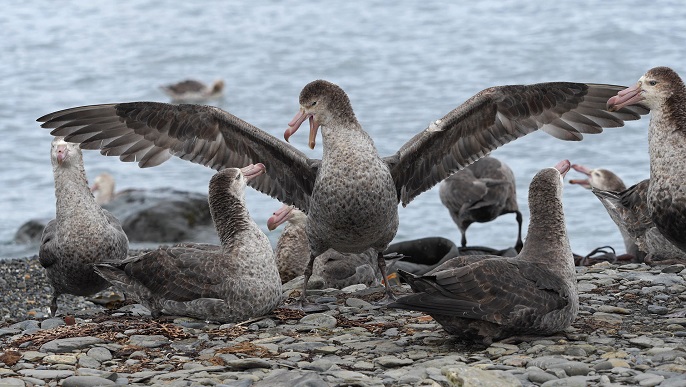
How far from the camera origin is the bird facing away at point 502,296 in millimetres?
6496

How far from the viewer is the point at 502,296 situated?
6547 mm

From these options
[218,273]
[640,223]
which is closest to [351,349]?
[218,273]

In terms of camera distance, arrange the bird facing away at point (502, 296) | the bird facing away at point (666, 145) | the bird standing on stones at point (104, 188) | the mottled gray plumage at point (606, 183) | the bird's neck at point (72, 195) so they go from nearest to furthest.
→ the bird facing away at point (502, 296) → the bird facing away at point (666, 145) → the bird's neck at point (72, 195) → the mottled gray plumage at point (606, 183) → the bird standing on stones at point (104, 188)

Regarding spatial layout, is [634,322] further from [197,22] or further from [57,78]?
[197,22]

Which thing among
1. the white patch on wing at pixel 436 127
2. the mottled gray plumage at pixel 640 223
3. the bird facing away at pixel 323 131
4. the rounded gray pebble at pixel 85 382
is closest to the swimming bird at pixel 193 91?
the mottled gray plumage at pixel 640 223

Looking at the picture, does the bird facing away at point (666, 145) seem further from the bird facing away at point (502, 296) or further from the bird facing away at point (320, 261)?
the bird facing away at point (320, 261)

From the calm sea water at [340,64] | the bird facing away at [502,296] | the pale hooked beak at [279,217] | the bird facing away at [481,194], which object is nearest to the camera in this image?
the bird facing away at [502,296]

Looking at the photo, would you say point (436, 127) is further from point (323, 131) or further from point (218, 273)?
point (218, 273)

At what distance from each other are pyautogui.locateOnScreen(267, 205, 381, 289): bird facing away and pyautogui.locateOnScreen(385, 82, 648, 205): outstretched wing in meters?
1.03

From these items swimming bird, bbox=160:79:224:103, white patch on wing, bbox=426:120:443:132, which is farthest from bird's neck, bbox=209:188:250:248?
swimming bird, bbox=160:79:224:103

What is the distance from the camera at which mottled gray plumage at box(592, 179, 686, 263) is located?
32.0ft

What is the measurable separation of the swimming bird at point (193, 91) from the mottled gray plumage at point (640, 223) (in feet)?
51.2

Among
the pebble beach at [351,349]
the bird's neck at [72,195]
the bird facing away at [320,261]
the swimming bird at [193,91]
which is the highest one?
the swimming bird at [193,91]

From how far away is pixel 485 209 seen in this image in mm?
12898
